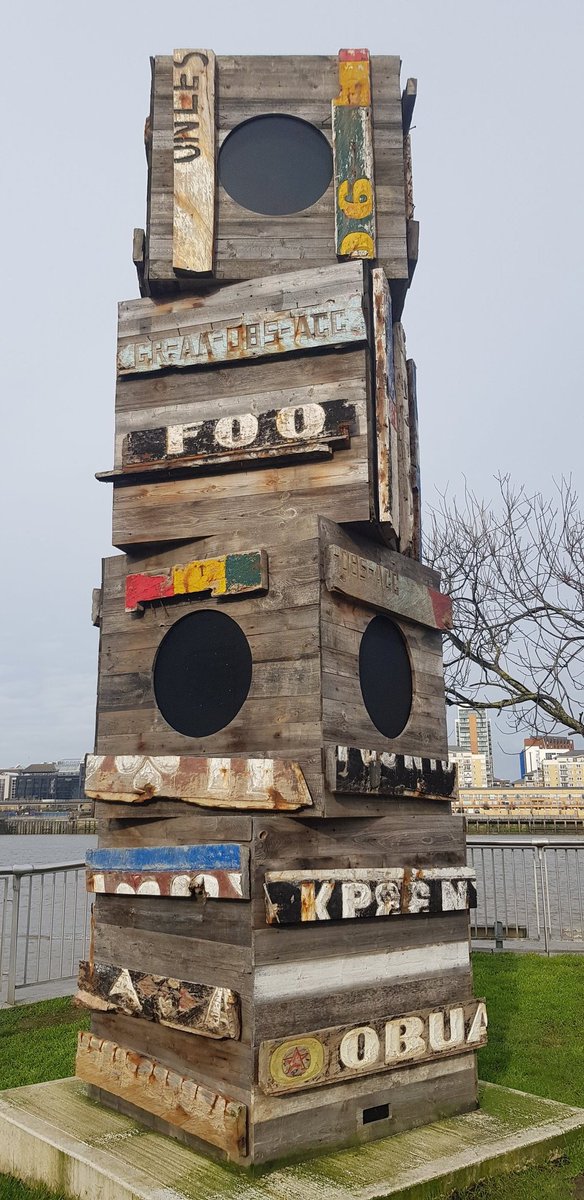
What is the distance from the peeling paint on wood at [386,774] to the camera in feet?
15.3

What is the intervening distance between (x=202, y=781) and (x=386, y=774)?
108cm

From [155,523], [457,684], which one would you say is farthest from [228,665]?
[457,684]

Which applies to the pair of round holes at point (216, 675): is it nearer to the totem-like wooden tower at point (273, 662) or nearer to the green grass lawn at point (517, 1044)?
the totem-like wooden tower at point (273, 662)

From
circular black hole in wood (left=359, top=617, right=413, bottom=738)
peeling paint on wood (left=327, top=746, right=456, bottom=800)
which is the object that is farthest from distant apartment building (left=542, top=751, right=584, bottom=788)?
circular black hole in wood (left=359, top=617, right=413, bottom=738)

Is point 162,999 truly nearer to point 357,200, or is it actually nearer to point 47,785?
point 357,200

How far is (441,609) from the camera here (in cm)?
605

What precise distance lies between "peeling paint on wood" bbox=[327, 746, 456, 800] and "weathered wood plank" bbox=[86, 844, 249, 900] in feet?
2.16

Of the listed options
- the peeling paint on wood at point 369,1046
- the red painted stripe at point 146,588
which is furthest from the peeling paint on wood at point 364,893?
the red painted stripe at point 146,588

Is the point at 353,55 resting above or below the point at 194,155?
above

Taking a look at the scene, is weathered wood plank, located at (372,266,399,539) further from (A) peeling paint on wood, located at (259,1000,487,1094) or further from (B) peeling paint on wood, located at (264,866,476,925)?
(A) peeling paint on wood, located at (259,1000,487,1094)

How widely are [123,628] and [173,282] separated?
7.94ft

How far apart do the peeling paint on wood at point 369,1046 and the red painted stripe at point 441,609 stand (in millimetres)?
2418

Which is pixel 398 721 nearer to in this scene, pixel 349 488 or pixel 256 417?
pixel 349 488

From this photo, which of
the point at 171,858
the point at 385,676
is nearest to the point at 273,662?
the point at 385,676
